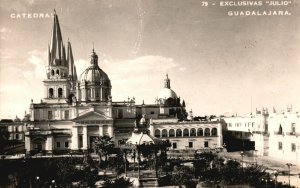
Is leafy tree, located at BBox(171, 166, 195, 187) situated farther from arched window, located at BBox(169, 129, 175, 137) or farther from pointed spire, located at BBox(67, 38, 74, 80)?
pointed spire, located at BBox(67, 38, 74, 80)

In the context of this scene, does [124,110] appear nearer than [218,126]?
No

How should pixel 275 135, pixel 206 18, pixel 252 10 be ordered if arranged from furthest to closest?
pixel 275 135
pixel 206 18
pixel 252 10

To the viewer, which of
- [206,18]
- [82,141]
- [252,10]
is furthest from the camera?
[82,141]

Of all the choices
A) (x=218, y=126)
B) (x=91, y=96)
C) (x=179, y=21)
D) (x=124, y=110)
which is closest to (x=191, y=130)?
(x=218, y=126)

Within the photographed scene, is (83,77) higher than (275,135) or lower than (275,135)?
higher

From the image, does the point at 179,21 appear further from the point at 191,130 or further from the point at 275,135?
the point at 191,130

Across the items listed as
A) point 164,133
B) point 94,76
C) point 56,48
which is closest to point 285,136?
point 164,133

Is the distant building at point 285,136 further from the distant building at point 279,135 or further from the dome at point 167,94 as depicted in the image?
the dome at point 167,94
